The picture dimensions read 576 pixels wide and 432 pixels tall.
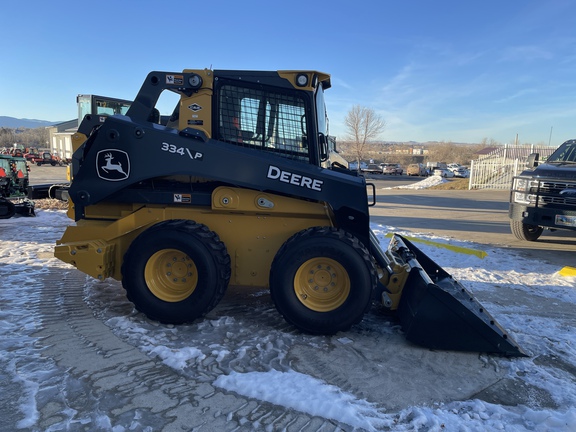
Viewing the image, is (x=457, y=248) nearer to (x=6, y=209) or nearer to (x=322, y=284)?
(x=322, y=284)

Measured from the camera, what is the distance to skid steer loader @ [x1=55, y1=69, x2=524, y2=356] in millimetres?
4027

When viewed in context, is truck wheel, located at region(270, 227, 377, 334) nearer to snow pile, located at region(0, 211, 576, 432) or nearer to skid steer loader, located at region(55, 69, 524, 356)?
skid steer loader, located at region(55, 69, 524, 356)

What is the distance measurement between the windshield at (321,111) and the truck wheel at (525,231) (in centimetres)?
636

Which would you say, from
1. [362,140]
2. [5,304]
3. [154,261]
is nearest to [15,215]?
[5,304]

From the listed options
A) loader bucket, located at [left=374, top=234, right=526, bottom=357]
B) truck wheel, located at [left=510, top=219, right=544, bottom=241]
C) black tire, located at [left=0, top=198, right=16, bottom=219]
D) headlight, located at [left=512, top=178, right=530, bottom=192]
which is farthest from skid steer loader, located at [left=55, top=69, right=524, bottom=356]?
black tire, located at [left=0, top=198, right=16, bottom=219]

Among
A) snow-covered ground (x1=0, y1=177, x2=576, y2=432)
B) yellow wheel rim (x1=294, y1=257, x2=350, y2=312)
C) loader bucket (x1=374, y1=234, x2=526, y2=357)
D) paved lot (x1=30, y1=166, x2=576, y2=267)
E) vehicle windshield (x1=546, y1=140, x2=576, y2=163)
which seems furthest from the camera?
vehicle windshield (x1=546, y1=140, x2=576, y2=163)

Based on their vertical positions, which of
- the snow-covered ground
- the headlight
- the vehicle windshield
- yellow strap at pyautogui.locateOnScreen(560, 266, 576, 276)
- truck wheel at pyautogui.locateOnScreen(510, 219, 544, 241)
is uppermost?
the vehicle windshield

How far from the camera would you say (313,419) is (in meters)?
2.81

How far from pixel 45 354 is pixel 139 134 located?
89.4 inches

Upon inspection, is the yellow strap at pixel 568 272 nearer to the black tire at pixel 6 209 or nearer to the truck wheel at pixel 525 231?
the truck wheel at pixel 525 231

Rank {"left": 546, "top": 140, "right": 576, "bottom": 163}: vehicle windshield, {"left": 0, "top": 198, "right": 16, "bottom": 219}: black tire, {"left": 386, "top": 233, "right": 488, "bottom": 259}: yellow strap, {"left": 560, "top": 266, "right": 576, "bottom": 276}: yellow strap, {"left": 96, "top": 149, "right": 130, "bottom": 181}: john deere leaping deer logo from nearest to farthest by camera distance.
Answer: {"left": 96, "top": 149, "right": 130, "bottom": 181}: john deere leaping deer logo
{"left": 560, "top": 266, "right": 576, "bottom": 276}: yellow strap
{"left": 386, "top": 233, "right": 488, "bottom": 259}: yellow strap
{"left": 0, "top": 198, "right": 16, "bottom": 219}: black tire
{"left": 546, "top": 140, "right": 576, "bottom": 163}: vehicle windshield

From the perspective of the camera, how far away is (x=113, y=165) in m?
4.35

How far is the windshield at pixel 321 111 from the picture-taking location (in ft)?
15.6

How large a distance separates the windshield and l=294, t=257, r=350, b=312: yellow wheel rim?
1641 mm
